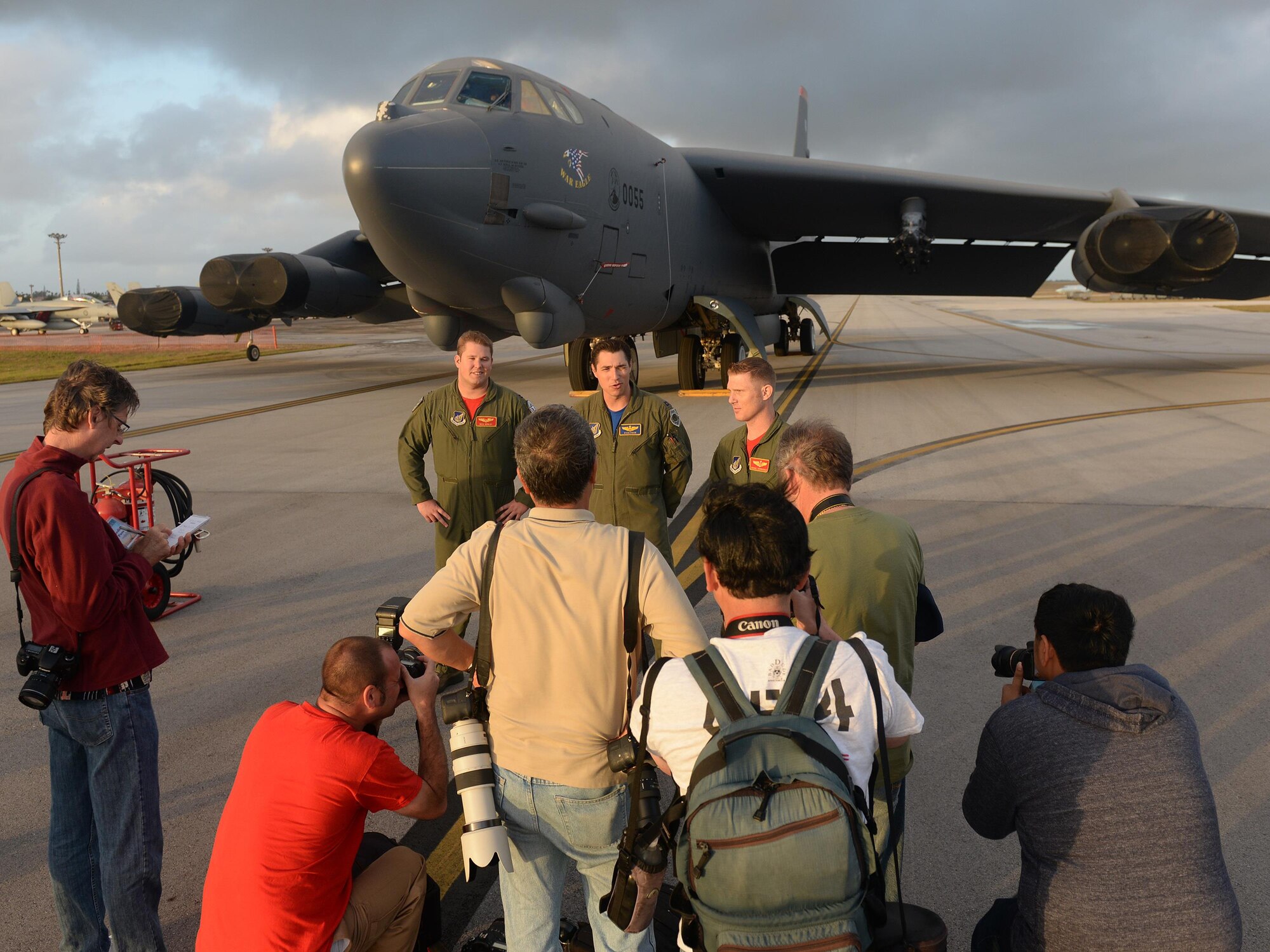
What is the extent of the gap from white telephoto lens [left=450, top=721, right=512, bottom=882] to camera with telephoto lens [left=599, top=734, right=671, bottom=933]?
332 millimetres

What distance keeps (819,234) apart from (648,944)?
18.5 meters

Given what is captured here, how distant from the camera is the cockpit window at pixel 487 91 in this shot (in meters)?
11.6

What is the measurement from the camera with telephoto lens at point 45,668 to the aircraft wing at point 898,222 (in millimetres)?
14999

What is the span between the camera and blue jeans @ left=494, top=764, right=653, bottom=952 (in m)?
2.56

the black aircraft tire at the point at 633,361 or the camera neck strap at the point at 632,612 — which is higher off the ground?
the black aircraft tire at the point at 633,361

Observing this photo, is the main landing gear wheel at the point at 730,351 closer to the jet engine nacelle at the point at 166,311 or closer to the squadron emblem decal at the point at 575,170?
the squadron emblem decal at the point at 575,170

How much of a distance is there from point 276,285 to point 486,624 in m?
16.0

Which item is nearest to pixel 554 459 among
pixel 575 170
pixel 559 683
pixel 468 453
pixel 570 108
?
pixel 559 683

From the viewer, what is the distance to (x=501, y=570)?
2.63 meters

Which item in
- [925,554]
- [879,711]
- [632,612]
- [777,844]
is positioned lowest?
[925,554]

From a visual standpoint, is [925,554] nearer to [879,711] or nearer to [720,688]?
[879,711]

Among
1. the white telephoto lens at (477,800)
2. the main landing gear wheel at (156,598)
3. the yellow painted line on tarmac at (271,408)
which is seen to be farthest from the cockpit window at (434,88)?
the white telephoto lens at (477,800)

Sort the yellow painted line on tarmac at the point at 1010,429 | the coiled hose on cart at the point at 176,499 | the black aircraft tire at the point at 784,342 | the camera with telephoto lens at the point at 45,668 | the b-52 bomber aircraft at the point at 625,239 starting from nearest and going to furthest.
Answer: the camera with telephoto lens at the point at 45,668, the coiled hose on cart at the point at 176,499, the b-52 bomber aircraft at the point at 625,239, the yellow painted line on tarmac at the point at 1010,429, the black aircraft tire at the point at 784,342

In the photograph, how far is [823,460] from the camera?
3350mm
